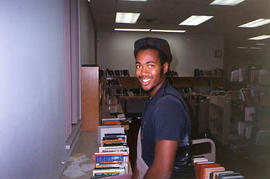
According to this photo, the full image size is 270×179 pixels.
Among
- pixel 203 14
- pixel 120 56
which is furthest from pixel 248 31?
pixel 120 56

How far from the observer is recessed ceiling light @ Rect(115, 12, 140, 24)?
5.30 m

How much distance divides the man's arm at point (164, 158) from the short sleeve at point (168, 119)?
0.08 feet

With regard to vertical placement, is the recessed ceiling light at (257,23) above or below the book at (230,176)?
above

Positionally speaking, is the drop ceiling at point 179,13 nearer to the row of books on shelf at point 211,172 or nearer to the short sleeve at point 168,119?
the row of books on shelf at point 211,172

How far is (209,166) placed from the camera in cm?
147

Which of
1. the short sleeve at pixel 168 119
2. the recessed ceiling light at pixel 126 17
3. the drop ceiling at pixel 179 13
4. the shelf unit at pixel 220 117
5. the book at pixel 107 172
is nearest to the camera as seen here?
the short sleeve at pixel 168 119

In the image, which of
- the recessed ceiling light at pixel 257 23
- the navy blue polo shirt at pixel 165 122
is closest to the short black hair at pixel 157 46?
the navy blue polo shirt at pixel 165 122

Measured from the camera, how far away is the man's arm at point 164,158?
0.85 m

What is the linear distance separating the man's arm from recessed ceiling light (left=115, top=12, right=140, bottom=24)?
487cm

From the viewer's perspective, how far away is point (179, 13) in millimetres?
5098

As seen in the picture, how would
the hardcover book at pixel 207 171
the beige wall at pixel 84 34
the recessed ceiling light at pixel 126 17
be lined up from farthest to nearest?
1. the recessed ceiling light at pixel 126 17
2. the beige wall at pixel 84 34
3. the hardcover book at pixel 207 171

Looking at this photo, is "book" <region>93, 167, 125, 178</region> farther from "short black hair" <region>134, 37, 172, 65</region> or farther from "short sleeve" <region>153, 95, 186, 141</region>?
"short black hair" <region>134, 37, 172, 65</region>

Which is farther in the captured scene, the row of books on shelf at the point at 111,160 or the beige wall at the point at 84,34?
the beige wall at the point at 84,34

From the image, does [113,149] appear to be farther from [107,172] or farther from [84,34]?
[84,34]
